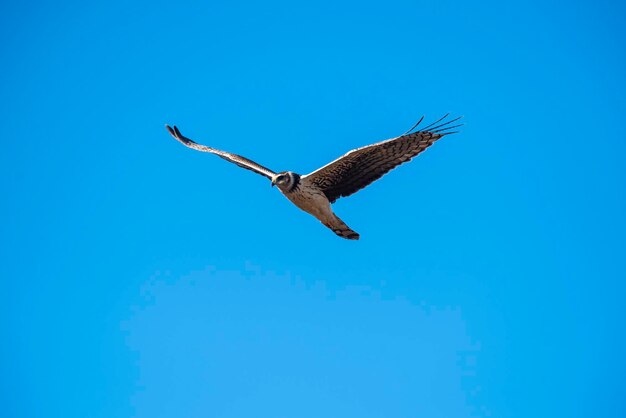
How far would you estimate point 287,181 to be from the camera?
13719 millimetres

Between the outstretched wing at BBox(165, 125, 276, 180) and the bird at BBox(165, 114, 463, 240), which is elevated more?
the outstretched wing at BBox(165, 125, 276, 180)

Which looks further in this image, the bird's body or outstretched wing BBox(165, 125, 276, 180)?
outstretched wing BBox(165, 125, 276, 180)

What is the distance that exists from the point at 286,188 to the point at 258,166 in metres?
1.44

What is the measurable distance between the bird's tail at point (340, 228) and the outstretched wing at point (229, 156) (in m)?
1.43

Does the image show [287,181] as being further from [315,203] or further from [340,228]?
[340,228]

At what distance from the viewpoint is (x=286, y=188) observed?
45.1 ft

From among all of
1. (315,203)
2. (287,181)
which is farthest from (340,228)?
(287,181)

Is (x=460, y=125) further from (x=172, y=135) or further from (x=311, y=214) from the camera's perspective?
(x=172, y=135)

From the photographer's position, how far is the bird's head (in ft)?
45.0

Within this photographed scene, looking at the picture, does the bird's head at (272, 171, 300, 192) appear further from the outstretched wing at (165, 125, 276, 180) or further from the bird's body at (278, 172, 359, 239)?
the outstretched wing at (165, 125, 276, 180)

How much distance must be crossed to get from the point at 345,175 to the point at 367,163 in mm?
484

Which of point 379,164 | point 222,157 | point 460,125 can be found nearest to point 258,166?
point 222,157

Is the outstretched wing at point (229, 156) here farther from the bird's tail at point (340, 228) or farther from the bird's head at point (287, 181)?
the bird's tail at point (340, 228)

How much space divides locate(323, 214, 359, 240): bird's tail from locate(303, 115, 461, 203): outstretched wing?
39 centimetres
